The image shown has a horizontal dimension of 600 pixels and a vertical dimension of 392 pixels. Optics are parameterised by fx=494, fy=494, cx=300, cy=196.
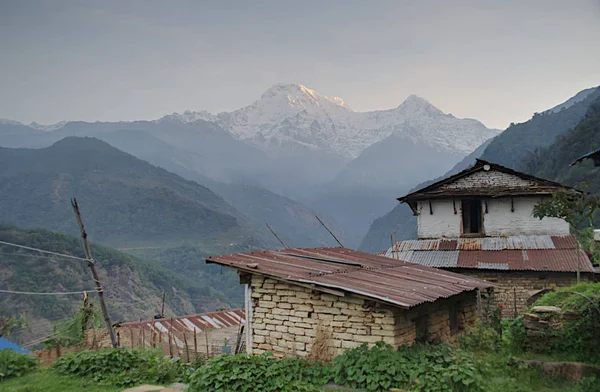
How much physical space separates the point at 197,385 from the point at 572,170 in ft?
179

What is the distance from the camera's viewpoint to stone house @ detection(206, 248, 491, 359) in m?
9.93

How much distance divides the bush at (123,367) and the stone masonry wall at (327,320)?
2.08m

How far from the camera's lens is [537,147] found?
263 feet

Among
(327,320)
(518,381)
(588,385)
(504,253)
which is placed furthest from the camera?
(504,253)

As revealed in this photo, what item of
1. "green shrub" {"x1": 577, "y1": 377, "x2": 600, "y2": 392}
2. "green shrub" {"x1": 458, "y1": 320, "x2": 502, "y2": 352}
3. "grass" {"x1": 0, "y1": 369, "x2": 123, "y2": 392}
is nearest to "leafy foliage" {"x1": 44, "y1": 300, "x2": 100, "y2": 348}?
"grass" {"x1": 0, "y1": 369, "x2": 123, "y2": 392}

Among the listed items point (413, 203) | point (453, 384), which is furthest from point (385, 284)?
point (413, 203)

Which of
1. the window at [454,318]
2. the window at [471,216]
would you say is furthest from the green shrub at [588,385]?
the window at [471,216]

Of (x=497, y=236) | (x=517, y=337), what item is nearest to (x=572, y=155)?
(x=497, y=236)

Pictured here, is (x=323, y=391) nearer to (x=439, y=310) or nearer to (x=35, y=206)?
(x=439, y=310)

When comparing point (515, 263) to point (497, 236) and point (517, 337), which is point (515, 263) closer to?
point (497, 236)

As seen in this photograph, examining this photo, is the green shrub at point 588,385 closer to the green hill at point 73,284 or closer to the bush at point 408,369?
the bush at point 408,369

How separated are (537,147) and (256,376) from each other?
8207cm

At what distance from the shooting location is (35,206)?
12375 centimetres

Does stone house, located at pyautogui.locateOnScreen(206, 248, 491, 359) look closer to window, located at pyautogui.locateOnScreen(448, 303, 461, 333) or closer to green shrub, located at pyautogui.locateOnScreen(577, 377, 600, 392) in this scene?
window, located at pyautogui.locateOnScreen(448, 303, 461, 333)
